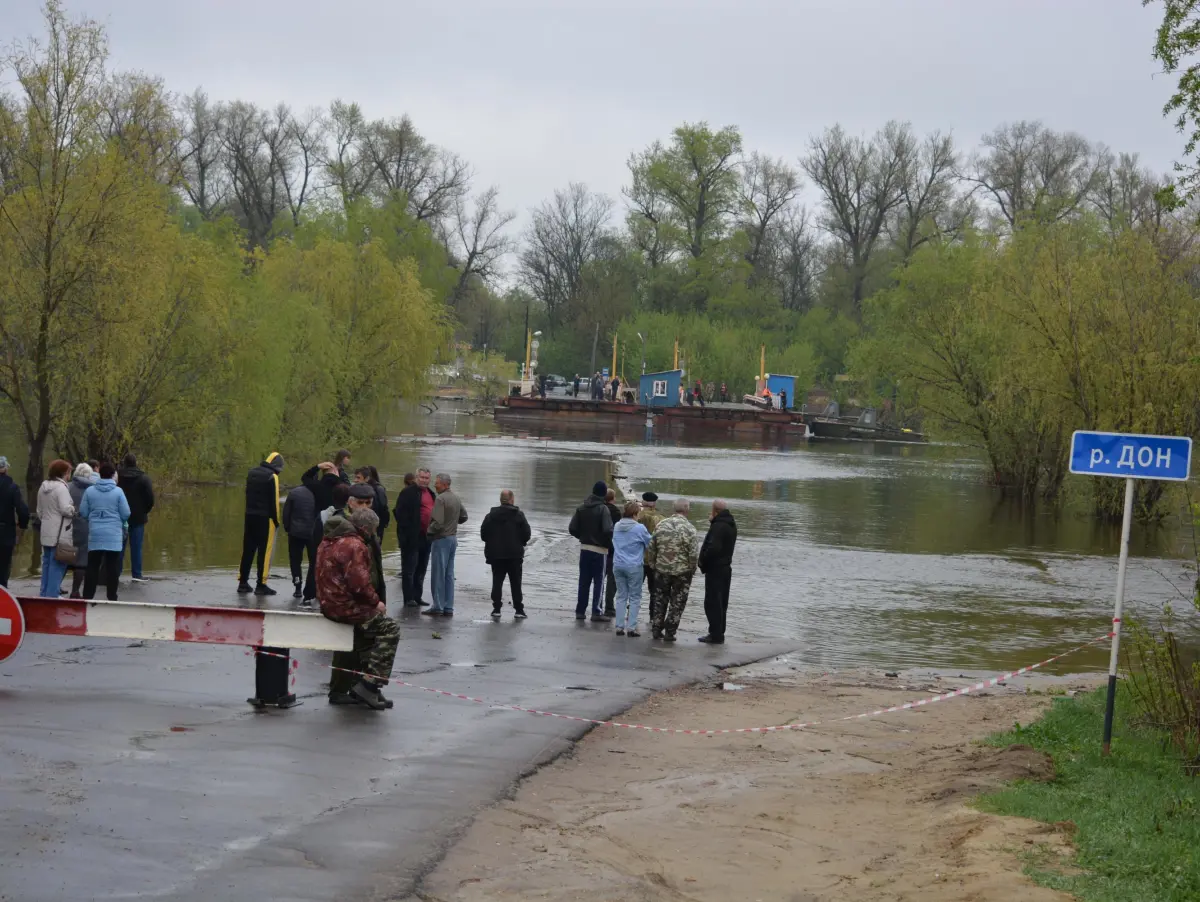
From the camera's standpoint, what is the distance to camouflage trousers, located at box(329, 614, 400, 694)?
1114 cm

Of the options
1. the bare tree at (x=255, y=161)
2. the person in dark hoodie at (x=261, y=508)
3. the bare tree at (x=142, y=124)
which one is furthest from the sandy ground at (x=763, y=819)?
the bare tree at (x=255, y=161)

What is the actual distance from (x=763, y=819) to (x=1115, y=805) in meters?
2.19

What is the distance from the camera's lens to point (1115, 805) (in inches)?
347

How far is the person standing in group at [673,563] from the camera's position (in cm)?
1638

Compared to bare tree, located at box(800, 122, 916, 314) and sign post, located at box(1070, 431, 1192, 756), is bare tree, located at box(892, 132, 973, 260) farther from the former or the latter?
sign post, located at box(1070, 431, 1192, 756)

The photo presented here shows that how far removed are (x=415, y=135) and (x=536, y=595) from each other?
75842 mm

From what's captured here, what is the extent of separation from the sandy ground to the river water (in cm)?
454

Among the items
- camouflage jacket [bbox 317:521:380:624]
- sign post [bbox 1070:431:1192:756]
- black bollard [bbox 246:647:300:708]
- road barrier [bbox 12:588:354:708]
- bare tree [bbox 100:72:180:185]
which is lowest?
black bollard [bbox 246:647:300:708]

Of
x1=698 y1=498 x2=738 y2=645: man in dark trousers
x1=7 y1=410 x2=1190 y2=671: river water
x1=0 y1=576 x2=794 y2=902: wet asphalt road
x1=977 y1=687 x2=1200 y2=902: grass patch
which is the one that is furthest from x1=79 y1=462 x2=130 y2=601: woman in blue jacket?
x1=977 y1=687 x2=1200 y2=902: grass patch

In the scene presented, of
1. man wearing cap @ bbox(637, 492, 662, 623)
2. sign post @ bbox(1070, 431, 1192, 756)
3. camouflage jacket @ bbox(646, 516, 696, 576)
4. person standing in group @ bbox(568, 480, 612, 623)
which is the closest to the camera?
sign post @ bbox(1070, 431, 1192, 756)

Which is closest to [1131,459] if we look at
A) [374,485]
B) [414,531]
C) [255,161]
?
[414,531]

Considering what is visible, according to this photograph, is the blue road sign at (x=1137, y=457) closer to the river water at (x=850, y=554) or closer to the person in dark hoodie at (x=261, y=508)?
the river water at (x=850, y=554)

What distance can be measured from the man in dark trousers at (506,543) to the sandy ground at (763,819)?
4.44m

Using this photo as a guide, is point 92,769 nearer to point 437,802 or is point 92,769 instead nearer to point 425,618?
point 437,802
